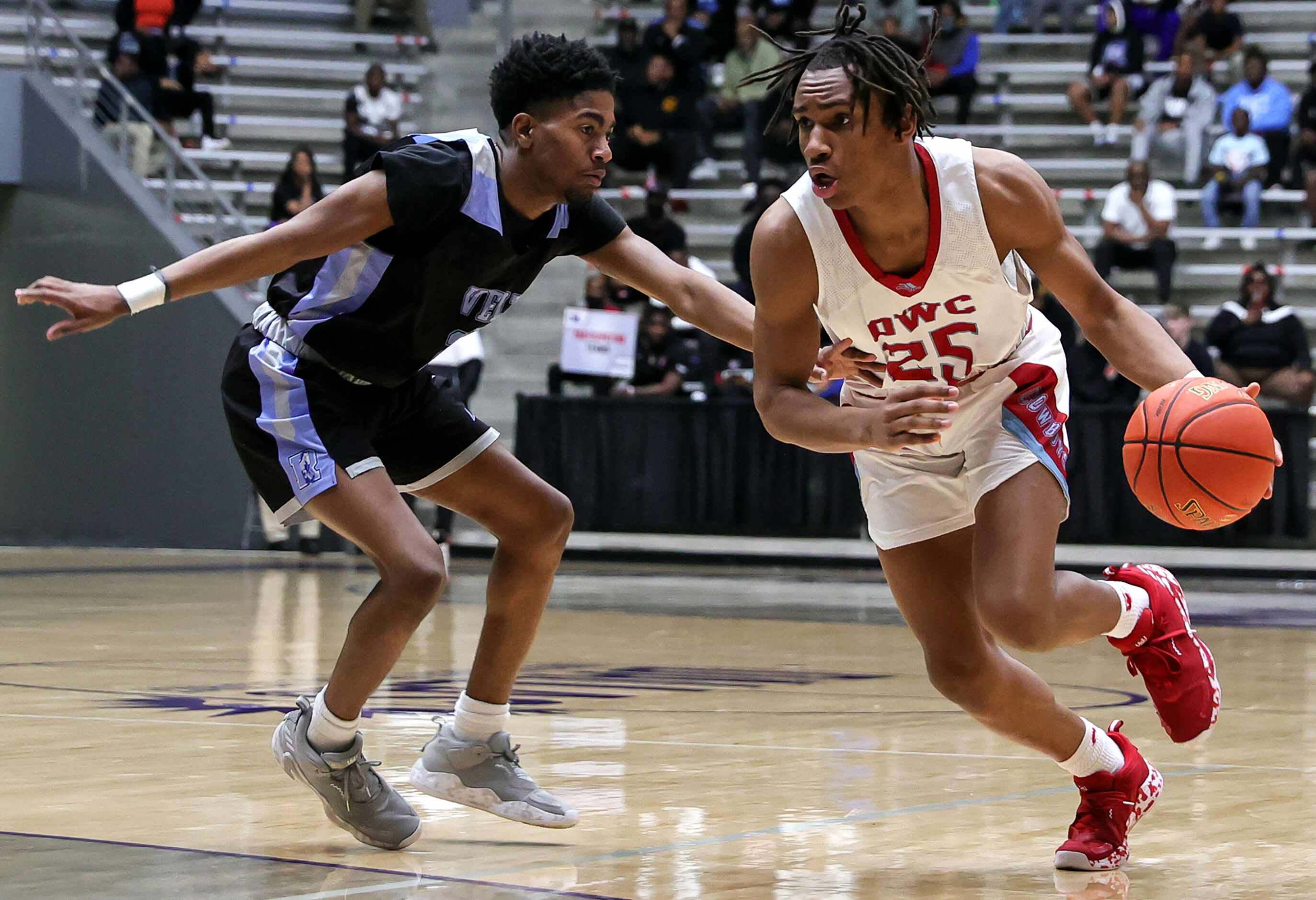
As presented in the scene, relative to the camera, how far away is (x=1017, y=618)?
3.77 m

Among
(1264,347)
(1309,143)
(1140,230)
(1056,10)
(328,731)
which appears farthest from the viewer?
(1056,10)

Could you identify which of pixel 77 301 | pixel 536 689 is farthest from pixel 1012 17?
pixel 77 301

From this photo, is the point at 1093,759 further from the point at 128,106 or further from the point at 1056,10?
the point at 1056,10

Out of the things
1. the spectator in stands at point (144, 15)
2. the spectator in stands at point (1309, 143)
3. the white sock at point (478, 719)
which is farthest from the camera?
the spectator in stands at point (144, 15)

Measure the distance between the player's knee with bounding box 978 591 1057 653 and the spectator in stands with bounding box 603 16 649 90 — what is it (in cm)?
1320

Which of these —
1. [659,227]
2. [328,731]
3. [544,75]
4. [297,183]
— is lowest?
[659,227]

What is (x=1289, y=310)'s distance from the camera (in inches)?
532

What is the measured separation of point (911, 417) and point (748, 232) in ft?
37.2

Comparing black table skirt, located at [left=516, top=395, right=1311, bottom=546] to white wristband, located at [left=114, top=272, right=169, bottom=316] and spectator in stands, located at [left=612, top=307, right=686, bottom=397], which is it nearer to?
spectator in stands, located at [left=612, top=307, right=686, bottom=397]

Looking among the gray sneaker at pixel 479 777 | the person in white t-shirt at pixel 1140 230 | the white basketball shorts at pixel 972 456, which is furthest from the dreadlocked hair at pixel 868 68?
the person in white t-shirt at pixel 1140 230

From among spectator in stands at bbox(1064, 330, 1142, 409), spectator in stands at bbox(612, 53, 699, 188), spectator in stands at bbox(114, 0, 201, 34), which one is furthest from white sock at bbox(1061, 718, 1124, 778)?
spectator in stands at bbox(114, 0, 201, 34)

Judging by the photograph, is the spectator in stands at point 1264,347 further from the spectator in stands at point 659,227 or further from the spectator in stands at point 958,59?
the spectator in stands at point 659,227

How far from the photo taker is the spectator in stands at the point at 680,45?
16.6 metres

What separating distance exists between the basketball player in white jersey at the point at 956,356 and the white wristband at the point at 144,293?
123 centimetres
